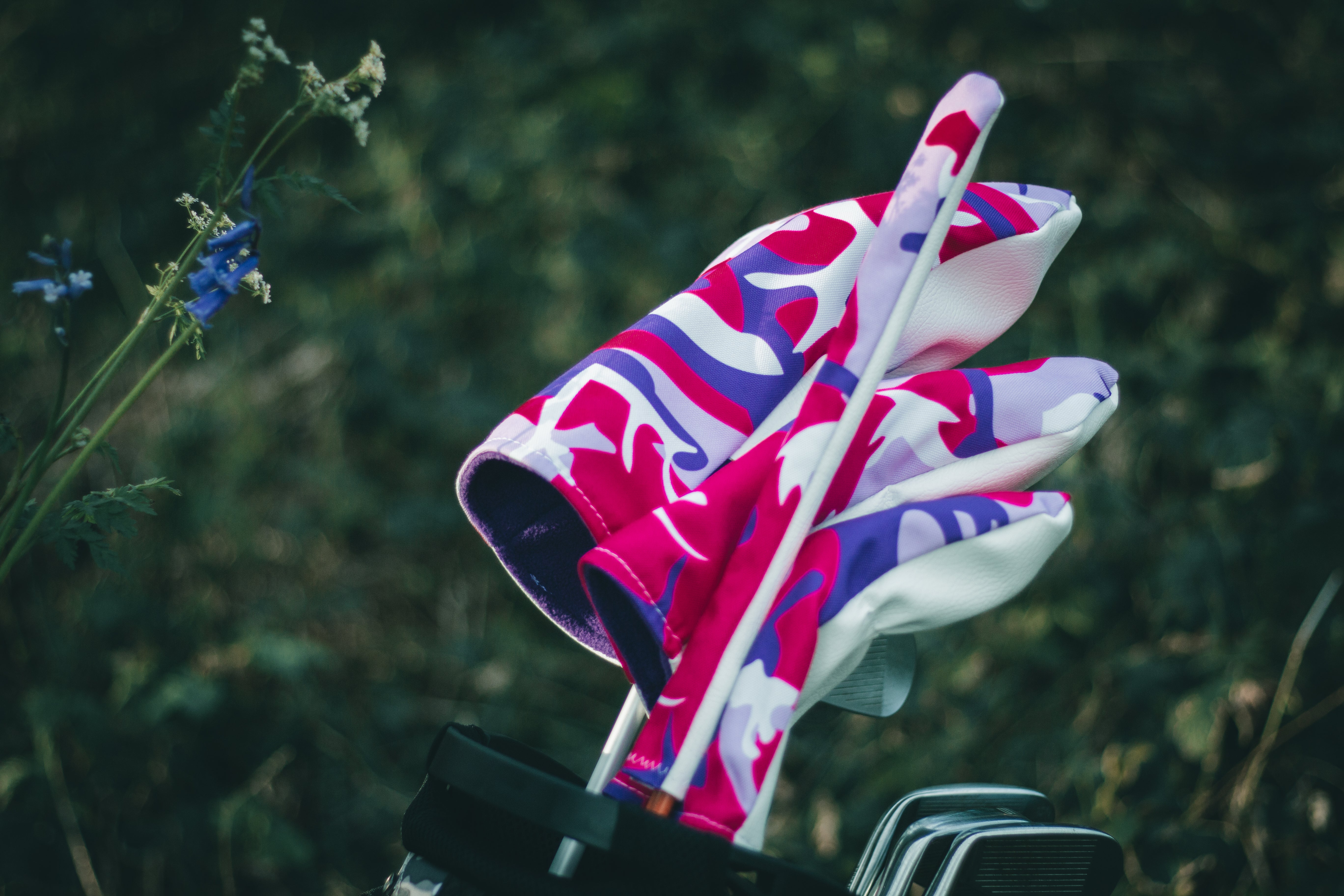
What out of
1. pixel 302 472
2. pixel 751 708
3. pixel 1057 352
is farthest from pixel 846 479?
pixel 302 472

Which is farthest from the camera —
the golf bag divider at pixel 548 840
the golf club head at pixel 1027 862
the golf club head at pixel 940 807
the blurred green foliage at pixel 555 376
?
the blurred green foliage at pixel 555 376

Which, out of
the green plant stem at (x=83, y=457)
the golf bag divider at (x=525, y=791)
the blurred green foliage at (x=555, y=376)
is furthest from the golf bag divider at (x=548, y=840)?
the blurred green foliage at (x=555, y=376)

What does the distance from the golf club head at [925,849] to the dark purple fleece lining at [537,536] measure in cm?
26

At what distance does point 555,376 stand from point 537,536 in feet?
3.90

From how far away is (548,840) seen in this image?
0.58 metres

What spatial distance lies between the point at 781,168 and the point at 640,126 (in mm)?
315

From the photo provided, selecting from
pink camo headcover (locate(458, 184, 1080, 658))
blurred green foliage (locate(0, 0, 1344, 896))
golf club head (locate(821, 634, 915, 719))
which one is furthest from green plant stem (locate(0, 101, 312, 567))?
blurred green foliage (locate(0, 0, 1344, 896))

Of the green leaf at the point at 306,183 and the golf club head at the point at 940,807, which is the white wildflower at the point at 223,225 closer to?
the green leaf at the point at 306,183

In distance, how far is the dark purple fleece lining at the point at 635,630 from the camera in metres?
0.56

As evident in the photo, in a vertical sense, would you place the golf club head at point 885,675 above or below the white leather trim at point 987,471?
below

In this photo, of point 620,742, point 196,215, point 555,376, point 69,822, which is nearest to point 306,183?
point 196,215

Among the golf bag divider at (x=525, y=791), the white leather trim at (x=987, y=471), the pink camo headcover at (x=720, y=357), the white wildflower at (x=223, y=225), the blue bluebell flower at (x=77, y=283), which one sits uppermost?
the white wildflower at (x=223, y=225)

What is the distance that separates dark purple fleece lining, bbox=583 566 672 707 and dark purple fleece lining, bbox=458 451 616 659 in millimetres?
48

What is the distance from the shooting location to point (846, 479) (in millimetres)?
616
